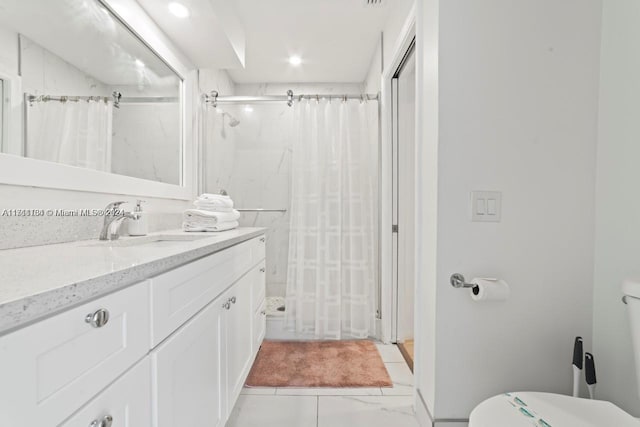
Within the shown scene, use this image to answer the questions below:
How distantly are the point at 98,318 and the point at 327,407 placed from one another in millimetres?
1393

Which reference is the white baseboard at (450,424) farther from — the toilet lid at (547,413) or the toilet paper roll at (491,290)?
the toilet paper roll at (491,290)

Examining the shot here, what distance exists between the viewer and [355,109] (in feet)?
8.04

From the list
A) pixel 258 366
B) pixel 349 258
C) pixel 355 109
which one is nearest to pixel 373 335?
pixel 349 258

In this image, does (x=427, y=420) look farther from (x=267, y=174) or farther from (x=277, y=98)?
(x=267, y=174)

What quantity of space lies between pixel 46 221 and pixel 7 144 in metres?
0.27

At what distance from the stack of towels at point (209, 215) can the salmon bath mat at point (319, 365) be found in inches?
37.4

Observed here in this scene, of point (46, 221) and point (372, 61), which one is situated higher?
point (372, 61)

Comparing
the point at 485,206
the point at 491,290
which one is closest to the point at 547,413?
the point at 491,290

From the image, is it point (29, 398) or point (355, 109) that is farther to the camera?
point (355, 109)

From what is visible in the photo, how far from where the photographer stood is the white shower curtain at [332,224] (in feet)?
7.81

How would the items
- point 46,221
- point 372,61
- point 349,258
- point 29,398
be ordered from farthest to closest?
point 372,61 < point 349,258 < point 46,221 < point 29,398

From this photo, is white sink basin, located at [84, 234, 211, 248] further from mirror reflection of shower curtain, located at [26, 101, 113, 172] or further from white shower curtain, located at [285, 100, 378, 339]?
white shower curtain, located at [285, 100, 378, 339]

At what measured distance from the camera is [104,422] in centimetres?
57

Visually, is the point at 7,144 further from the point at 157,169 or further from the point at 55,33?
the point at 157,169
